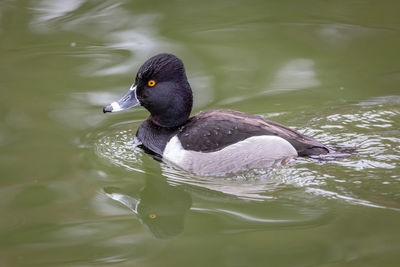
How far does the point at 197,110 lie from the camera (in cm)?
866

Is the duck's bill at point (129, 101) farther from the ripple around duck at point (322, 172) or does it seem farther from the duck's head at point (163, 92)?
the ripple around duck at point (322, 172)

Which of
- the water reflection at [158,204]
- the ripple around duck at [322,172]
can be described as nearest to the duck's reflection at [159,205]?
the water reflection at [158,204]

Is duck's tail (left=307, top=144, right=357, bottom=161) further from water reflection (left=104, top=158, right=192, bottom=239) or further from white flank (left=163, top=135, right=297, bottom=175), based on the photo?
water reflection (left=104, top=158, right=192, bottom=239)

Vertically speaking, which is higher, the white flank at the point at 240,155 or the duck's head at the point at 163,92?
the duck's head at the point at 163,92

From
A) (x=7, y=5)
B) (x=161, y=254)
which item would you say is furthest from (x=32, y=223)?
(x=7, y=5)

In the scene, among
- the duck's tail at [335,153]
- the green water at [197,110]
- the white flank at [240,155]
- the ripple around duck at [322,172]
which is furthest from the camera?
the duck's tail at [335,153]

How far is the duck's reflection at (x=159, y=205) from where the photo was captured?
5.89 m

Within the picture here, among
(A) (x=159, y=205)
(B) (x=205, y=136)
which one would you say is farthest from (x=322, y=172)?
(A) (x=159, y=205)

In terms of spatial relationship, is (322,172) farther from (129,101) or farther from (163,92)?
(129,101)

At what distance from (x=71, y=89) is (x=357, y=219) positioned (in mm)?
4967

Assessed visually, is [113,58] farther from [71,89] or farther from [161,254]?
[161,254]

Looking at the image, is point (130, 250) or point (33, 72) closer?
point (130, 250)

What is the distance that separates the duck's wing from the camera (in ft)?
22.8

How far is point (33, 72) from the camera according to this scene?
9539 mm
